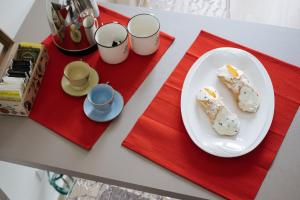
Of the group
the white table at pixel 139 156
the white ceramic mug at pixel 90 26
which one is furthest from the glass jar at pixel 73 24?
the white table at pixel 139 156

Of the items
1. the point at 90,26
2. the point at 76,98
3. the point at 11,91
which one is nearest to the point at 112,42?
the point at 90,26

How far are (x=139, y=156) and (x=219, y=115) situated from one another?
0.21m

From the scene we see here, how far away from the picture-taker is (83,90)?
3.09ft

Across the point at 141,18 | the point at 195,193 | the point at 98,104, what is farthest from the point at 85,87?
the point at 195,193

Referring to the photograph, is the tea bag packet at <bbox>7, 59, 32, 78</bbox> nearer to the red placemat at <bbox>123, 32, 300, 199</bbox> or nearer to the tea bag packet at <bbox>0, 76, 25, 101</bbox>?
the tea bag packet at <bbox>0, 76, 25, 101</bbox>

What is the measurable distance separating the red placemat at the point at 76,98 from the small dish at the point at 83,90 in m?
0.01

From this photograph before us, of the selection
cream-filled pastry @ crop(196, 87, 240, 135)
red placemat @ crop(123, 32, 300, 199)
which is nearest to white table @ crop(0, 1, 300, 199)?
red placemat @ crop(123, 32, 300, 199)

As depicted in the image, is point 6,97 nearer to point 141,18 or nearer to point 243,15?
point 141,18

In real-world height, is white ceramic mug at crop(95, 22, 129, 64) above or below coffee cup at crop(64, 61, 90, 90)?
above

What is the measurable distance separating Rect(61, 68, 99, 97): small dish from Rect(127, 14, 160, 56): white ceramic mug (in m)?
0.13

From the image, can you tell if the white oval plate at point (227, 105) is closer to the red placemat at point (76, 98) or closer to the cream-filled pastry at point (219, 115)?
the cream-filled pastry at point (219, 115)

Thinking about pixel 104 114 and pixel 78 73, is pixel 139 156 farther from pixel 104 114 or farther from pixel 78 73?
pixel 78 73

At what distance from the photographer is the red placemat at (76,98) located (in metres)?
0.88

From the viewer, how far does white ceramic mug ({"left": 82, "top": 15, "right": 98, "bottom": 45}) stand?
3.18 feet
